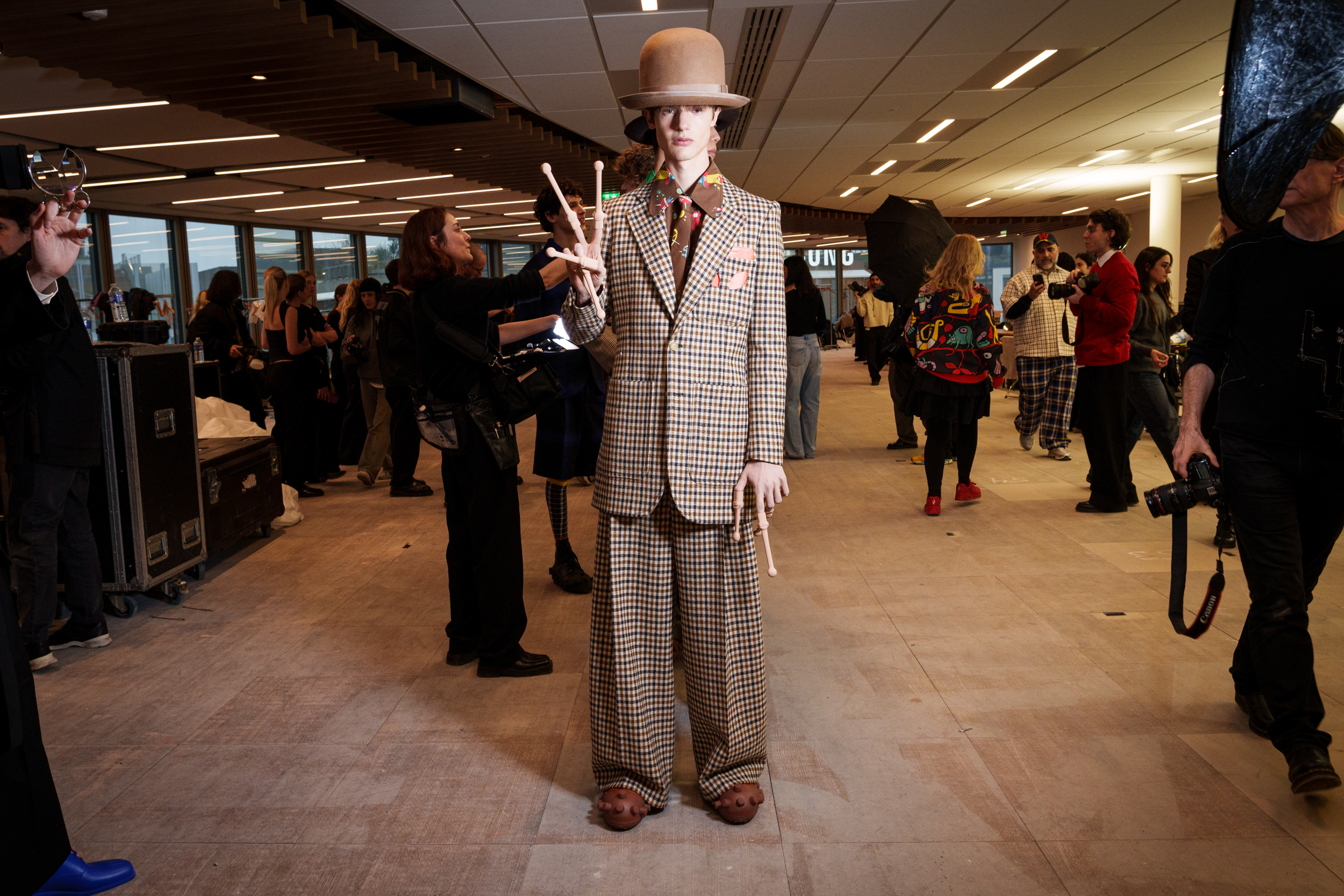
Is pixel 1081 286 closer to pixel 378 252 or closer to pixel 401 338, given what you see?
Result: pixel 401 338

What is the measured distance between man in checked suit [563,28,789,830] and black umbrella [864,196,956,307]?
5.01 m

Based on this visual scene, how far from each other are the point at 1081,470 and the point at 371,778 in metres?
5.29

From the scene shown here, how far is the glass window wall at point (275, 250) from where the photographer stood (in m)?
15.3

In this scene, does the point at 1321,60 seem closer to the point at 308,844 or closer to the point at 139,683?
the point at 308,844

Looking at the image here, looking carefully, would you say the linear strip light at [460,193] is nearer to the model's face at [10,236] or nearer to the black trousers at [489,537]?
the model's face at [10,236]

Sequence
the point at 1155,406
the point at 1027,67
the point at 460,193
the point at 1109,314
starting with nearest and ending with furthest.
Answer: the point at 1109,314 → the point at 1155,406 → the point at 1027,67 → the point at 460,193

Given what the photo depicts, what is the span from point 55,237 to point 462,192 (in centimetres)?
1185

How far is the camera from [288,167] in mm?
9977

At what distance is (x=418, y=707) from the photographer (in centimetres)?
272

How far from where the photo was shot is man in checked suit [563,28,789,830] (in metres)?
1.87

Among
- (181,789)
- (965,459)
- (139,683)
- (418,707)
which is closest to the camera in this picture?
(181,789)

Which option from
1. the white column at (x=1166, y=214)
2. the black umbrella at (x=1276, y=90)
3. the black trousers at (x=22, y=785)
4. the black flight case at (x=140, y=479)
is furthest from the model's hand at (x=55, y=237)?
the white column at (x=1166, y=214)

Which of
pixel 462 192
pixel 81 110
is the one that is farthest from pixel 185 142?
pixel 462 192

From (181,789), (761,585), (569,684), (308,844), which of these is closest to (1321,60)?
(308,844)
